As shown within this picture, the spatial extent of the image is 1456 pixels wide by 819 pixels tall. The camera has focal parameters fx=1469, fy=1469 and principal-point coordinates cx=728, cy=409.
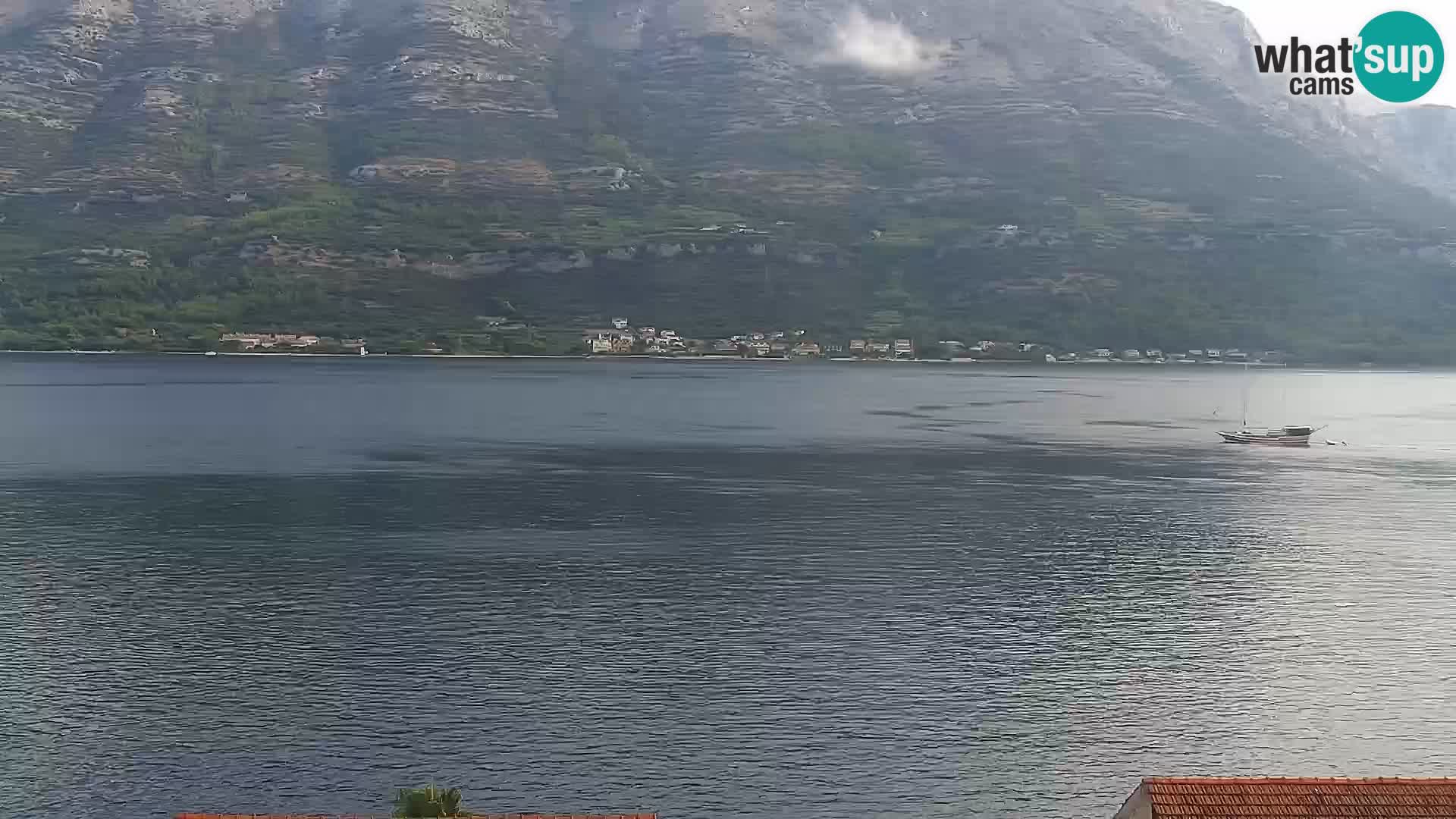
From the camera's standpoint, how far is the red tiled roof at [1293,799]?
37.1m

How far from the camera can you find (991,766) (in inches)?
2343

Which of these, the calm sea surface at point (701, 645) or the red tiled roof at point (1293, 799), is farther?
the calm sea surface at point (701, 645)

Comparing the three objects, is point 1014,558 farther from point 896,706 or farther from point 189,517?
point 189,517

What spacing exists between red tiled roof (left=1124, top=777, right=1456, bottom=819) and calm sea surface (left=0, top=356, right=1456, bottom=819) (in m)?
17.5

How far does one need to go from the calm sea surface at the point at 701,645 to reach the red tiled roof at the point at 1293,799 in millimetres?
17488

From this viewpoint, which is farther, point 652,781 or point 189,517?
point 189,517

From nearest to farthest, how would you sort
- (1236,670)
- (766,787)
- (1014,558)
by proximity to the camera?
(766,787) → (1236,670) → (1014,558)

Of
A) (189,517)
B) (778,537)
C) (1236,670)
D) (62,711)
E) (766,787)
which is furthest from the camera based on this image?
(189,517)

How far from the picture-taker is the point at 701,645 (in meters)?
78.1

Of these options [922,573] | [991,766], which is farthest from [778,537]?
[991,766]

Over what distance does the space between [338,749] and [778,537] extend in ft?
194

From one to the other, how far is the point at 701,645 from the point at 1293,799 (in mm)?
43623

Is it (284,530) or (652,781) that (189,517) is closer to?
(284,530)

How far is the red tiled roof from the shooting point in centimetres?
3706
